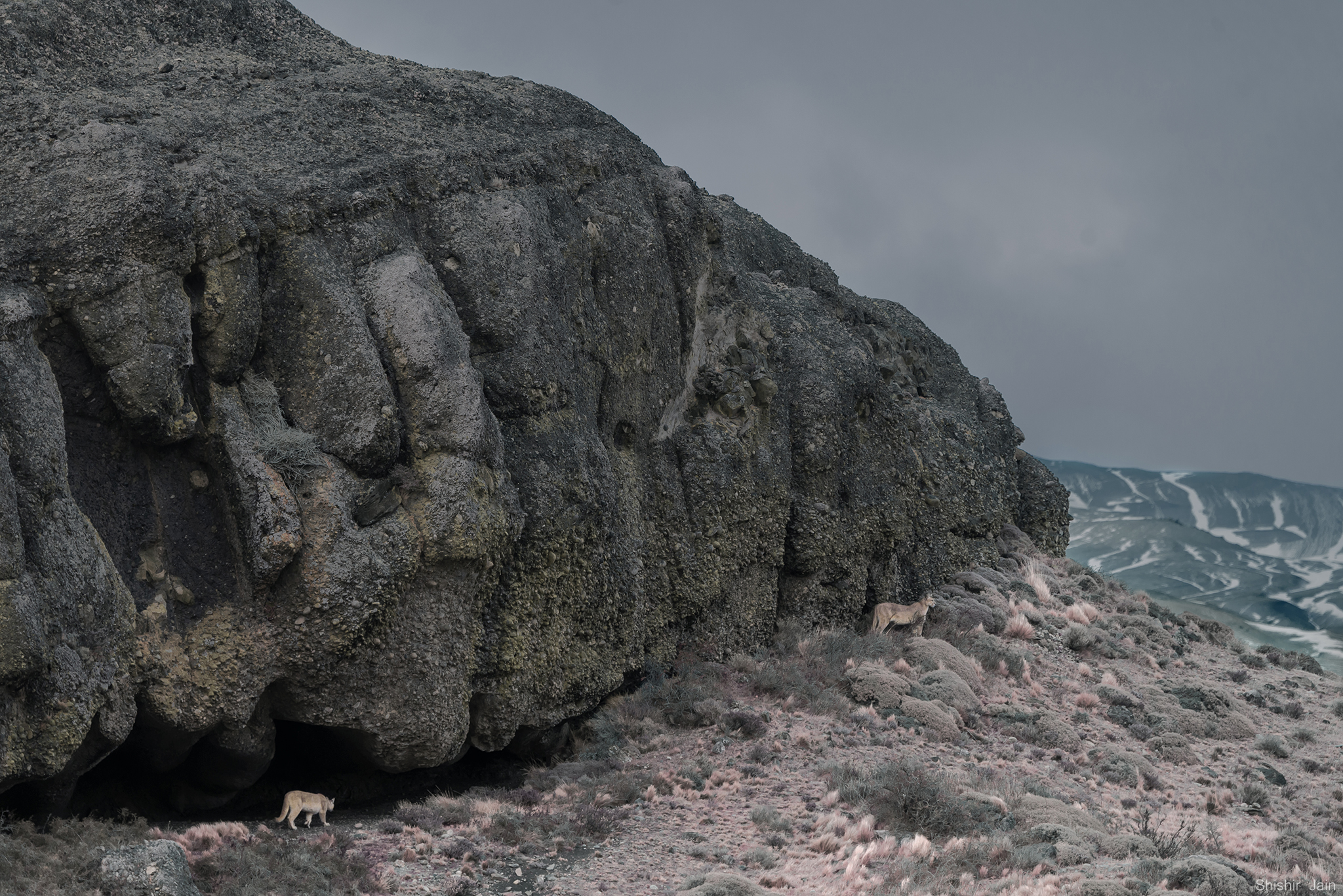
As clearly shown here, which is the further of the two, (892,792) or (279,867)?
(892,792)

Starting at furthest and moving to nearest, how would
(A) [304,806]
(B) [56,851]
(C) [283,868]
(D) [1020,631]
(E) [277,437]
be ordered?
(D) [1020,631] < (E) [277,437] < (A) [304,806] < (C) [283,868] < (B) [56,851]

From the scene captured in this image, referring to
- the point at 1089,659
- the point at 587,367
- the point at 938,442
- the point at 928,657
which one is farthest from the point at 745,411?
the point at 1089,659

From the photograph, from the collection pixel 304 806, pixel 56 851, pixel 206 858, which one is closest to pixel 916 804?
pixel 304 806

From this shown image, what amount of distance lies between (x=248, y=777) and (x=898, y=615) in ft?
51.4

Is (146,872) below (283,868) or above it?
above

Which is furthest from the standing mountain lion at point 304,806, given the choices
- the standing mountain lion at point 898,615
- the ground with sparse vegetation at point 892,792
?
the standing mountain lion at point 898,615

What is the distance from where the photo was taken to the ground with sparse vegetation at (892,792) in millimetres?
12852

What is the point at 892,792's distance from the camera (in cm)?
1577

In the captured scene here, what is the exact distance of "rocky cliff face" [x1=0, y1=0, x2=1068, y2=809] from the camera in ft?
43.3

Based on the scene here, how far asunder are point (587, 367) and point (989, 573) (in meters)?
15.4

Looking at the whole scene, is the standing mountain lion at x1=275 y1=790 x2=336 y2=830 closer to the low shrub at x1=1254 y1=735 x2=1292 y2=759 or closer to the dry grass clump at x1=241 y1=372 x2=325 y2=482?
the dry grass clump at x1=241 y1=372 x2=325 y2=482

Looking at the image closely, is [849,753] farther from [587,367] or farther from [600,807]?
[587,367]
